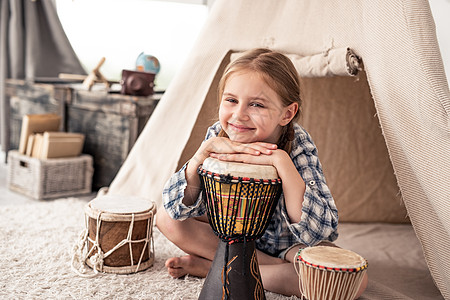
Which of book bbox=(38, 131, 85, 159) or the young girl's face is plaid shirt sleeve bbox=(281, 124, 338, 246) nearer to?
the young girl's face

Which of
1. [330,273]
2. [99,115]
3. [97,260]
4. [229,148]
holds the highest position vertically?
[229,148]

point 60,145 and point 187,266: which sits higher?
point 60,145

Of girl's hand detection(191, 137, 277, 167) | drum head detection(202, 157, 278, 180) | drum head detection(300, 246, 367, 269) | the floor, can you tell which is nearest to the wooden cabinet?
the floor

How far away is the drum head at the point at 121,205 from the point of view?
1725 mm

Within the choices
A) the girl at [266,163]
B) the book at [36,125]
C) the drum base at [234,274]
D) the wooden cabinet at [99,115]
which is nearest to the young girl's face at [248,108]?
the girl at [266,163]

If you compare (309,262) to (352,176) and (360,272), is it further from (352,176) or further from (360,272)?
(352,176)

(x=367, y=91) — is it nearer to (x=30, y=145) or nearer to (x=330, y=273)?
(x=330, y=273)

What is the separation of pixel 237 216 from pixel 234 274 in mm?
162

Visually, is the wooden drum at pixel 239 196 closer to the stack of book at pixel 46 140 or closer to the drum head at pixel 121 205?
the drum head at pixel 121 205

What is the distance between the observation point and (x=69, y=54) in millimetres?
3971

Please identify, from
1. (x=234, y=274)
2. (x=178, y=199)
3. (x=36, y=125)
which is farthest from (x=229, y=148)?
(x=36, y=125)

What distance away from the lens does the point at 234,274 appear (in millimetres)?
1354

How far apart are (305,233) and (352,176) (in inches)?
46.0

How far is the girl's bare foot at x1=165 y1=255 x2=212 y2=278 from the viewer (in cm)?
169
